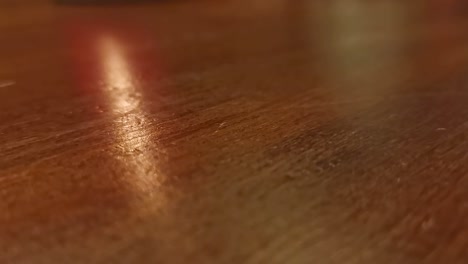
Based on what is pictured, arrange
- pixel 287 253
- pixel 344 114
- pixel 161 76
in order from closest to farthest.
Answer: pixel 287 253 → pixel 344 114 → pixel 161 76

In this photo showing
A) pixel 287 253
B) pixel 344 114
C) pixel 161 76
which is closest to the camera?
pixel 287 253

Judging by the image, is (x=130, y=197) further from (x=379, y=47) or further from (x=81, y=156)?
(x=379, y=47)

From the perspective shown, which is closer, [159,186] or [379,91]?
[159,186]

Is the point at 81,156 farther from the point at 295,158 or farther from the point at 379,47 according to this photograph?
the point at 379,47

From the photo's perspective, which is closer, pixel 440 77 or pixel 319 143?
pixel 319 143

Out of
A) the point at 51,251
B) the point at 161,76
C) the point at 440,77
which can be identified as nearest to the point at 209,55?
the point at 161,76

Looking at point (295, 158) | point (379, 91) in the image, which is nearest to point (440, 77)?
point (379, 91)
